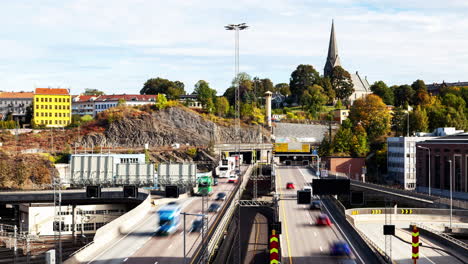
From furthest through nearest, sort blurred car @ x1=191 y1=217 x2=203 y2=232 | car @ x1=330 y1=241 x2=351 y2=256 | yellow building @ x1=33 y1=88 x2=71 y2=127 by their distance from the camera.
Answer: yellow building @ x1=33 y1=88 x2=71 y2=127
blurred car @ x1=191 y1=217 x2=203 y2=232
car @ x1=330 y1=241 x2=351 y2=256

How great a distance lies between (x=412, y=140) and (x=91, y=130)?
89.9 metres

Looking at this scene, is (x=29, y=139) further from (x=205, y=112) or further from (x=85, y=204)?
(x=85, y=204)

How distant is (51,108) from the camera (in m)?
192

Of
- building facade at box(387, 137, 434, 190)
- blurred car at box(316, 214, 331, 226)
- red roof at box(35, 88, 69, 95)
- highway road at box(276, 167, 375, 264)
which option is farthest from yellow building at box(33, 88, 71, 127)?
blurred car at box(316, 214, 331, 226)

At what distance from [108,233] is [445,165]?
84522 millimetres

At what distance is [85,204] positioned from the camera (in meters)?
92.4

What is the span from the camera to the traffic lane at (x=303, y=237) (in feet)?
161

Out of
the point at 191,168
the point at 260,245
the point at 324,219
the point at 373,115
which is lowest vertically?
the point at 260,245

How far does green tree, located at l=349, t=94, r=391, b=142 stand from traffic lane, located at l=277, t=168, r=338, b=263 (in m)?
100

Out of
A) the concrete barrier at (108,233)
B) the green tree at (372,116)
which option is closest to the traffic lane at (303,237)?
the concrete barrier at (108,233)

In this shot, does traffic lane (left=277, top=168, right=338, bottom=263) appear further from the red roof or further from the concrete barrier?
Answer: the red roof

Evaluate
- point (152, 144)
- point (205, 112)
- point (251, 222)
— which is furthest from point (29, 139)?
point (251, 222)

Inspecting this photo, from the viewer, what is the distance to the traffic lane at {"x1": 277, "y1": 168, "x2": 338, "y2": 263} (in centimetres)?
4897

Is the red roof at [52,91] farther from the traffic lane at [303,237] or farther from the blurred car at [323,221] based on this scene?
the blurred car at [323,221]
